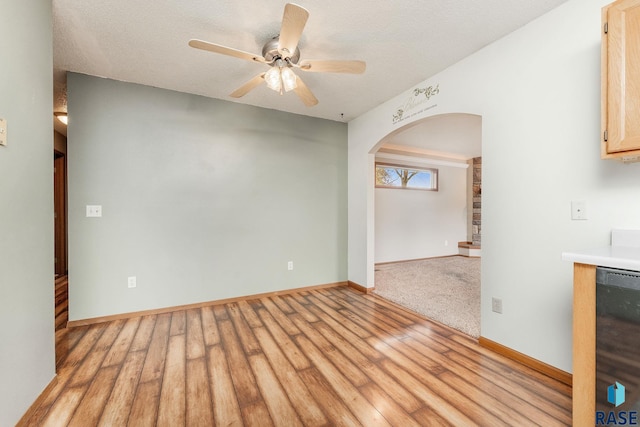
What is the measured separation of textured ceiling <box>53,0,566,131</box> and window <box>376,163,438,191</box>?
291 cm

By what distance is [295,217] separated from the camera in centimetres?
373

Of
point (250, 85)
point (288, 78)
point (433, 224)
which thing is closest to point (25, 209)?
point (250, 85)

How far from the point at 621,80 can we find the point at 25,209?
3182 mm

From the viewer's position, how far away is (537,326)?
1.89 m

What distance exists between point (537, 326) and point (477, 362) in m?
0.50

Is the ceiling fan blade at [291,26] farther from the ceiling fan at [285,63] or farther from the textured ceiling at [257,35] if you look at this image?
the textured ceiling at [257,35]

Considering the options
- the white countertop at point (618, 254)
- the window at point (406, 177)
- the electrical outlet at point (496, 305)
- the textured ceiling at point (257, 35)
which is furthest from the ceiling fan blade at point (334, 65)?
the window at point (406, 177)

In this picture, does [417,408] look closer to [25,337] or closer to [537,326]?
[537,326]

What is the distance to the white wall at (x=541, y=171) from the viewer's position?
1614 millimetres

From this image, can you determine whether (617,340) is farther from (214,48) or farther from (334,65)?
(214,48)

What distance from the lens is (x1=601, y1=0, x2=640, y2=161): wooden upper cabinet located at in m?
1.26

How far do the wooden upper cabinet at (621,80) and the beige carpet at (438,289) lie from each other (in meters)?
1.80

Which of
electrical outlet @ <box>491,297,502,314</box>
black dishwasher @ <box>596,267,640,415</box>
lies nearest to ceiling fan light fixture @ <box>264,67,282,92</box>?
black dishwasher @ <box>596,267,640,415</box>

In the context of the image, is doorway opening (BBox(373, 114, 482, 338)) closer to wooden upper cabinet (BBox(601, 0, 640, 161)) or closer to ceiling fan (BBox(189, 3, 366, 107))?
ceiling fan (BBox(189, 3, 366, 107))
